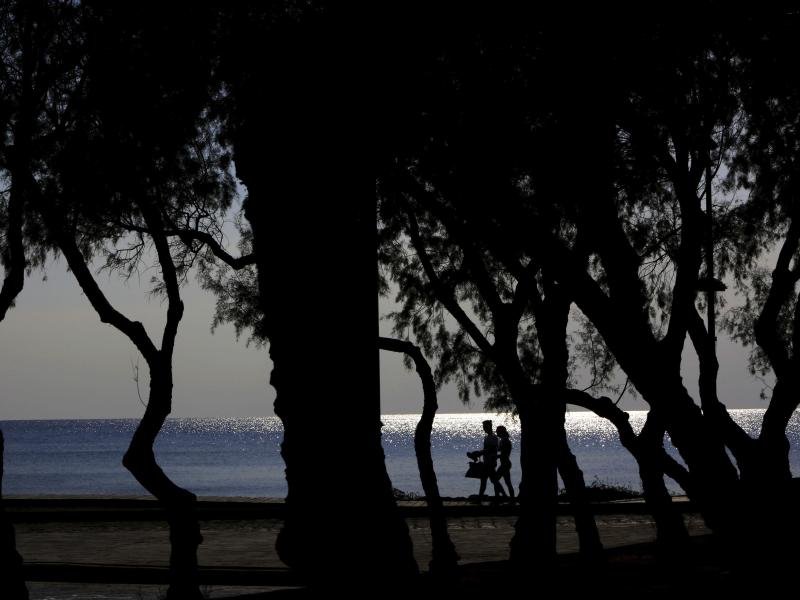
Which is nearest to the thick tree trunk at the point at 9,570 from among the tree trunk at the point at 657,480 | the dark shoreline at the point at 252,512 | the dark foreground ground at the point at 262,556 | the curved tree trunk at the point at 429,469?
the dark foreground ground at the point at 262,556

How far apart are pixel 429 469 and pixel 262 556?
524 cm

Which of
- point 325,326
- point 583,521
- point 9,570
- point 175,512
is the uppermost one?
point 325,326

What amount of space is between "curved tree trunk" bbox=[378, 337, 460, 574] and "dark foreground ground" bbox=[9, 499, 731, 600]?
39 cm

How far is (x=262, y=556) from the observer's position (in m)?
17.2

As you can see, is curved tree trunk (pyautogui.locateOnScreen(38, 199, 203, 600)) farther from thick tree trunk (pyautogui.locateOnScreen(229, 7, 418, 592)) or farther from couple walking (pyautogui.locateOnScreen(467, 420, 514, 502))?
couple walking (pyautogui.locateOnScreen(467, 420, 514, 502))

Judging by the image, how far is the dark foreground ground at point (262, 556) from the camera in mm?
11977

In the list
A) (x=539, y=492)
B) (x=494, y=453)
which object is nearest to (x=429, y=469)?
(x=539, y=492)

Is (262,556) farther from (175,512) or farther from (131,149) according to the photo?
(131,149)

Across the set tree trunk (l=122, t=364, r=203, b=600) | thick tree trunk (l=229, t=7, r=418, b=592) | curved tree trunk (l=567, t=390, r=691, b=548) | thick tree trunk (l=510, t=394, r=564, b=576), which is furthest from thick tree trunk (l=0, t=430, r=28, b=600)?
thick tree trunk (l=510, t=394, r=564, b=576)

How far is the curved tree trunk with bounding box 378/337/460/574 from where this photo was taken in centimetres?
1226

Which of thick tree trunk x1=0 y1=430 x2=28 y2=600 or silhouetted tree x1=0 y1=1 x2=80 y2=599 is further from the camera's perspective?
silhouetted tree x1=0 y1=1 x2=80 y2=599

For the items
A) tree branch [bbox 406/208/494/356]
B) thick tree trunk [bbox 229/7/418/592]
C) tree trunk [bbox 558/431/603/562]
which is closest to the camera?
thick tree trunk [bbox 229/7/418/592]

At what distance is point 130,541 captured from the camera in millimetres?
20141

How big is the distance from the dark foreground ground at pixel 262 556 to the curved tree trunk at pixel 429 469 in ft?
1.28
